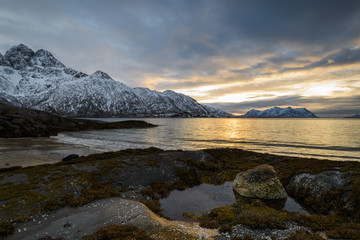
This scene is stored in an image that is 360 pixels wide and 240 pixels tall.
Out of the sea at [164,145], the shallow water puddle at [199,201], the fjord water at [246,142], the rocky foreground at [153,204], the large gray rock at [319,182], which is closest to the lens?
the rocky foreground at [153,204]

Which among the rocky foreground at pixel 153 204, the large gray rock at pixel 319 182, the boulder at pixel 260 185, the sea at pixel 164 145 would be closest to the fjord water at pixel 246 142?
the sea at pixel 164 145

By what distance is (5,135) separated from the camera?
145ft

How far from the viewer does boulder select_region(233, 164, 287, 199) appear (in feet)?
41.2

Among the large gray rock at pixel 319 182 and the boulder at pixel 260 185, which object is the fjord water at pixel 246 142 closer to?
the large gray rock at pixel 319 182

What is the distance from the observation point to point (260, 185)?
42.1 ft

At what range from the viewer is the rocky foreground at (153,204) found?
25.5 ft

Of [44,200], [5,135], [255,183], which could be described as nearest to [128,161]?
[44,200]

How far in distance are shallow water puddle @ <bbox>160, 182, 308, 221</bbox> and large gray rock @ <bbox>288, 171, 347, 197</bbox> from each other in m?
1.71

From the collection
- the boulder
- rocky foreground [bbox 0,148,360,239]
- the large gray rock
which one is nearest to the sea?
rocky foreground [bbox 0,148,360,239]

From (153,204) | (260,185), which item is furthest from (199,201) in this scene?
(260,185)

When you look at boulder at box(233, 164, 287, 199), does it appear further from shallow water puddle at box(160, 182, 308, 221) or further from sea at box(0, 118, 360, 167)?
sea at box(0, 118, 360, 167)

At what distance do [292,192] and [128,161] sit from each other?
14770mm

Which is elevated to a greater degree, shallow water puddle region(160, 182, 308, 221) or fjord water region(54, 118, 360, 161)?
shallow water puddle region(160, 182, 308, 221)

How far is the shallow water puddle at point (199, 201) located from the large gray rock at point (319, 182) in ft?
5.60
